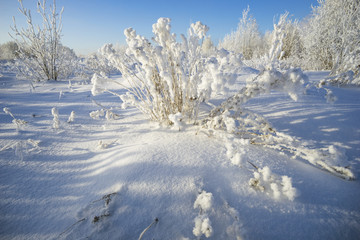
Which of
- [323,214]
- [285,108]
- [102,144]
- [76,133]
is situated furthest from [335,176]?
[76,133]

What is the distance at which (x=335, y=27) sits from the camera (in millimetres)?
5148

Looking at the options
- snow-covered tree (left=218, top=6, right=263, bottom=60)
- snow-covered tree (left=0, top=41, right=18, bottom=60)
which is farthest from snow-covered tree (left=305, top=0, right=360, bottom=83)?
snow-covered tree (left=0, top=41, right=18, bottom=60)

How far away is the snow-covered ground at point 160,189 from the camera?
0.66 m

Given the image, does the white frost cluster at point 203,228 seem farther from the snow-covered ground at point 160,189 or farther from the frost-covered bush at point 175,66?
the frost-covered bush at point 175,66

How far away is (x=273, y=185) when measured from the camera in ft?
2.50

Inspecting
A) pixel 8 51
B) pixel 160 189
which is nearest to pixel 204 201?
pixel 160 189

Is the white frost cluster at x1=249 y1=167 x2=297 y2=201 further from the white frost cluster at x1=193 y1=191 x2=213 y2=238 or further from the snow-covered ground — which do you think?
the white frost cluster at x1=193 y1=191 x2=213 y2=238

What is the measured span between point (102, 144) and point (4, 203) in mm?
567

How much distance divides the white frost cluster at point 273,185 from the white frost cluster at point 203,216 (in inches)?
10.7

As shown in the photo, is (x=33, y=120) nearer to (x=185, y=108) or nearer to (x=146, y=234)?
(x=185, y=108)

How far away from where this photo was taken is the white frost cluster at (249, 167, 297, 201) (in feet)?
2.43

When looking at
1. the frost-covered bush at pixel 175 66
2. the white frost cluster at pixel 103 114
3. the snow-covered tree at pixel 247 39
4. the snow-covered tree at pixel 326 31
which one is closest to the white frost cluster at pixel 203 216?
the frost-covered bush at pixel 175 66

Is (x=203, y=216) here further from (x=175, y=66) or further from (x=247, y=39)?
(x=247, y=39)

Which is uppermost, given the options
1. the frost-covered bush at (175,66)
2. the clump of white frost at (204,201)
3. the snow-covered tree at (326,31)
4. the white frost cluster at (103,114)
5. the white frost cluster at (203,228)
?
the snow-covered tree at (326,31)
